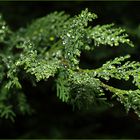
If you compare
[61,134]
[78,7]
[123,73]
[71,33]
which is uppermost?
[78,7]

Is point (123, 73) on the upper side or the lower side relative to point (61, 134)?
upper

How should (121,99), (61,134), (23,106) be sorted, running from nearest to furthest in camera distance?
(121,99)
(23,106)
(61,134)

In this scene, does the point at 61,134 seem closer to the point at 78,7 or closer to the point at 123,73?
the point at 78,7

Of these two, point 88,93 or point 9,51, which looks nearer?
point 88,93

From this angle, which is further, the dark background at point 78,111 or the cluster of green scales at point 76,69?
the dark background at point 78,111

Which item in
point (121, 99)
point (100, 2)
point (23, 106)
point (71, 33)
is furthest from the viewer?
point (100, 2)

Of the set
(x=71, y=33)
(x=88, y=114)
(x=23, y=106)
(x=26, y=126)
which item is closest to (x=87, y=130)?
(x=88, y=114)

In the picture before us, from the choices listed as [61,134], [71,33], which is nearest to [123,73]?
[71,33]

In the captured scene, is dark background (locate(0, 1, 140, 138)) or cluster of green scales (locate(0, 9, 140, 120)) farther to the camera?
dark background (locate(0, 1, 140, 138))
